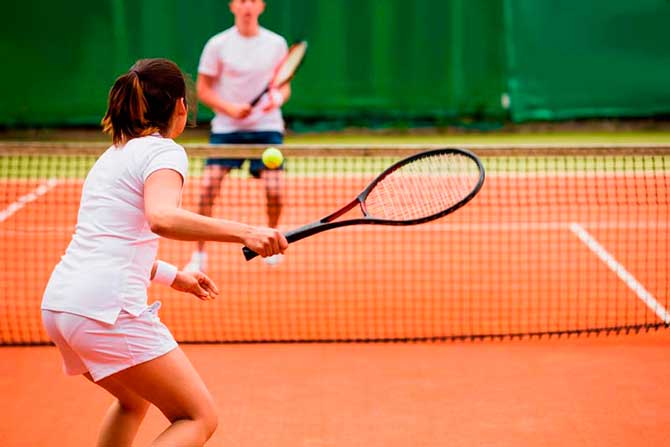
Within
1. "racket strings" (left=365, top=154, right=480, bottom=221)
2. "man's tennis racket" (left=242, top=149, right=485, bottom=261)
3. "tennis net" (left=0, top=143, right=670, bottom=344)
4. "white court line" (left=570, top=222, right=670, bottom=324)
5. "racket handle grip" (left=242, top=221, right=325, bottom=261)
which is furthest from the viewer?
"white court line" (left=570, top=222, right=670, bottom=324)

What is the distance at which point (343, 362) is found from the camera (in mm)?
4348

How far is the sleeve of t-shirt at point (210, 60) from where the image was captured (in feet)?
19.7

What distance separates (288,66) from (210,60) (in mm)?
502

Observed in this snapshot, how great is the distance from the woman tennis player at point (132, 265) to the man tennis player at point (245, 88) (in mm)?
3516

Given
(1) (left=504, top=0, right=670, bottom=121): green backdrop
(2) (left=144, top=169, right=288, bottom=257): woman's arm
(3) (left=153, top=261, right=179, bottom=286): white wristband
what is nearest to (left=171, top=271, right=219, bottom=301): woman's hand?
(3) (left=153, top=261, right=179, bottom=286): white wristband

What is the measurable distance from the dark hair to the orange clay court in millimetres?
1469

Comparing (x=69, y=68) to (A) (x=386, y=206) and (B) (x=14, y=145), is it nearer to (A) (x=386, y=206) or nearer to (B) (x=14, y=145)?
(B) (x=14, y=145)

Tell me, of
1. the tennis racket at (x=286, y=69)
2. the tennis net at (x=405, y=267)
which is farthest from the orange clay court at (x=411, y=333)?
the tennis racket at (x=286, y=69)

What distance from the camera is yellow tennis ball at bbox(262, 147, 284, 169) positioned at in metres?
4.95

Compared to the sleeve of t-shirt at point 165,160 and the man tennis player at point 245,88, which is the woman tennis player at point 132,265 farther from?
the man tennis player at point 245,88

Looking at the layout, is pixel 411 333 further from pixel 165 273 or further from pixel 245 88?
pixel 165 273

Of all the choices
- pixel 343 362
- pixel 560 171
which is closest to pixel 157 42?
pixel 560 171

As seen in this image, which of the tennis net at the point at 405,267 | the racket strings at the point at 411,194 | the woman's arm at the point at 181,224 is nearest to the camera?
the woman's arm at the point at 181,224

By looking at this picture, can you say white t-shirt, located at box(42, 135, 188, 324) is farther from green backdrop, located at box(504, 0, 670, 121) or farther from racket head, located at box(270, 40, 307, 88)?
green backdrop, located at box(504, 0, 670, 121)
